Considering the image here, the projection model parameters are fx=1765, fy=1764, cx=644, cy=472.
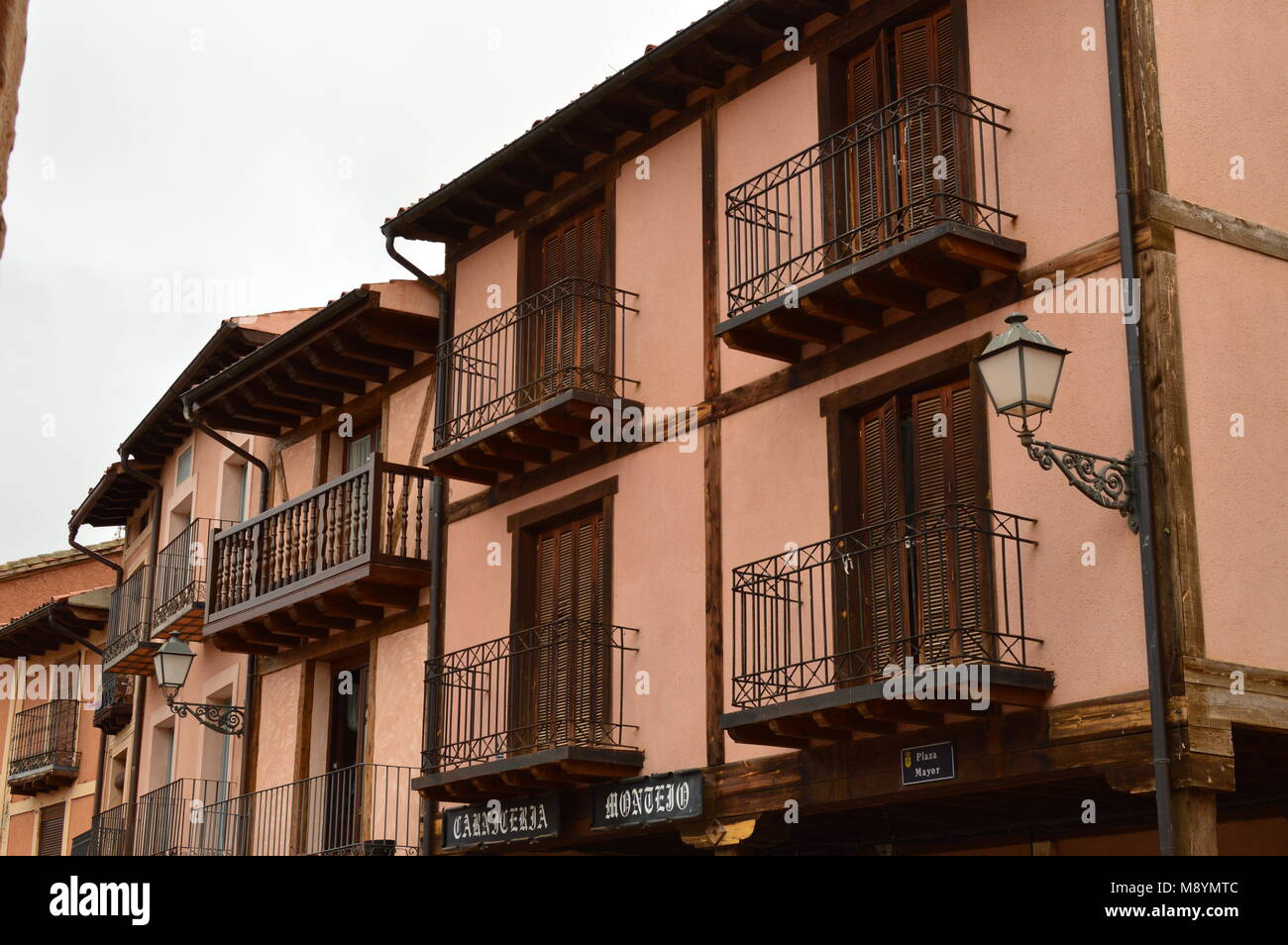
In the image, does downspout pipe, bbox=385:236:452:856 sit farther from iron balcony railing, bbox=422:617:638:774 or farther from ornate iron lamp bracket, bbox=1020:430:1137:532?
ornate iron lamp bracket, bbox=1020:430:1137:532

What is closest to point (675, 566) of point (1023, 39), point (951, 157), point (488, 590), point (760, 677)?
point (760, 677)

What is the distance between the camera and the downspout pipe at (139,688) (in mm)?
23109

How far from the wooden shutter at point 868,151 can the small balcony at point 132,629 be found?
12820mm

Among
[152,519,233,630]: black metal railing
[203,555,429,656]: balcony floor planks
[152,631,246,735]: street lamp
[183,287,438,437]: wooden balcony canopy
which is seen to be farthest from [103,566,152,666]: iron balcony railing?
[203,555,429,656]: balcony floor planks

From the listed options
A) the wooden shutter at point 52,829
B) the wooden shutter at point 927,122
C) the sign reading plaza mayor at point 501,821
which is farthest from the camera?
the wooden shutter at point 52,829

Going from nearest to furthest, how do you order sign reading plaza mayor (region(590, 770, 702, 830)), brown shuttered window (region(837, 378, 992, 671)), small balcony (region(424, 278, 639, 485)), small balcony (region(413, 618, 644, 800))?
brown shuttered window (region(837, 378, 992, 671)) → sign reading plaza mayor (region(590, 770, 702, 830)) → small balcony (region(413, 618, 644, 800)) → small balcony (region(424, 278, 639, 485))

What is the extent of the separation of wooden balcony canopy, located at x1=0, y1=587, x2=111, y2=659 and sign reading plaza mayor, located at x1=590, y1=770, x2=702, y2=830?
49.2 ft

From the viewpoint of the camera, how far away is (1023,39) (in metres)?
11.8

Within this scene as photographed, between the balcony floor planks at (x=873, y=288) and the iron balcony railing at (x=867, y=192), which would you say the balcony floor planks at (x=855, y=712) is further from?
the iron balcony railing at (x=867, y=192)

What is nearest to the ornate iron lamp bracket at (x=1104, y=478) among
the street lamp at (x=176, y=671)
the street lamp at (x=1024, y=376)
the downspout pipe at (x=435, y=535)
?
the street lamp at (x=1024, y=376)

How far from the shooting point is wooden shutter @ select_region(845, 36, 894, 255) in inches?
474

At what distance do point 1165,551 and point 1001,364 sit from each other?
5.14 ft

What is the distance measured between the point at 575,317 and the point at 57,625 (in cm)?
1691
